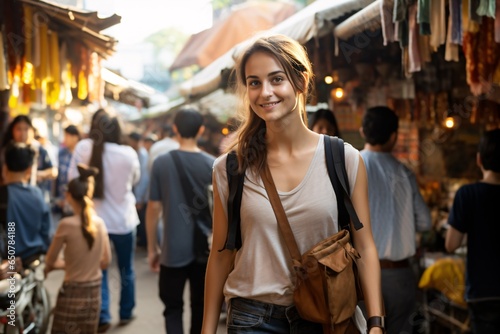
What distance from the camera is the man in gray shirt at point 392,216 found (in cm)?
496

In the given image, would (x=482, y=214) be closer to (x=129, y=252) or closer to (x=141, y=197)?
(x=129, y=252)

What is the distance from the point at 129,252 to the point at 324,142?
500 centimetres

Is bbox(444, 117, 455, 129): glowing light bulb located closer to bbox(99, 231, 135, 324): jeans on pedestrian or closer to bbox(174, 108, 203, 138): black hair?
bbox(174, 108, 203, 138): black hair

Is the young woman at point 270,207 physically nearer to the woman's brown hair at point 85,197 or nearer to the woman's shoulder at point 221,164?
the woman's shoulder at point 221,164

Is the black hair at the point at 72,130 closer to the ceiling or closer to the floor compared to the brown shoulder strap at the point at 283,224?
closer to the ceiling

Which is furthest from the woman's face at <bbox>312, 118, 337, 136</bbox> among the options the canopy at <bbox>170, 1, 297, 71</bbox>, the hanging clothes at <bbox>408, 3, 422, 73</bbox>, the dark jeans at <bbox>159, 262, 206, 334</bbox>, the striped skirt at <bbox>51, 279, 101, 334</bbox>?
the canopy at <bbox>170, 1, 297, 71</bbox>

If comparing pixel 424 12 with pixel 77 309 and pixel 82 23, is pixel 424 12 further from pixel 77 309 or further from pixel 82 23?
pixel 77 309

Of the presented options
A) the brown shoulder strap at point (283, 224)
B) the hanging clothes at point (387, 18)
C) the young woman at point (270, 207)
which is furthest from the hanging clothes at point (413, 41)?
the brown shoulder strap at point (283, 224)

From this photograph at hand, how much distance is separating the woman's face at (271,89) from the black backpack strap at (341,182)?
268mm

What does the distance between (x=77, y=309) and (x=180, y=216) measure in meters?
1.24

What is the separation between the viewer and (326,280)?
9.44ft

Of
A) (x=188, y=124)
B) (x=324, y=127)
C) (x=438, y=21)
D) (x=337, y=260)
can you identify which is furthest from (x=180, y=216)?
(x=337, y=260)

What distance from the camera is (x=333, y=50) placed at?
685 centimetres

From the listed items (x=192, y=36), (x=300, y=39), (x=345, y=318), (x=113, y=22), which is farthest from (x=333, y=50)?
(x=192, y=36)
